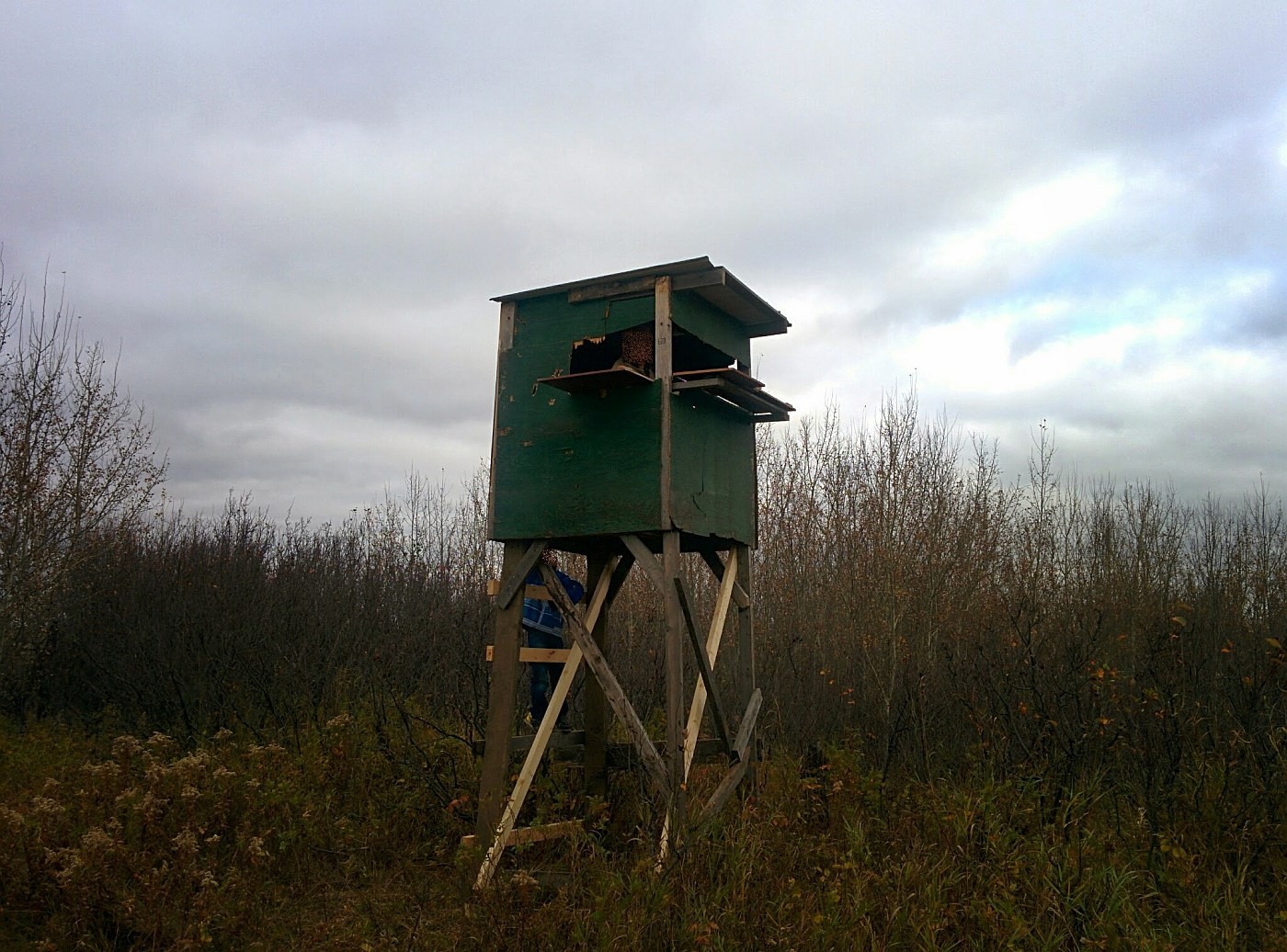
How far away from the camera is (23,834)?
20.3 ft

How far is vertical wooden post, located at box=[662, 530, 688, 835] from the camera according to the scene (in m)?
6.09

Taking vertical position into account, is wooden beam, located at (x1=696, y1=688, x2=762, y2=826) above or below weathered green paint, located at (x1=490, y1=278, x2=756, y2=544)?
below

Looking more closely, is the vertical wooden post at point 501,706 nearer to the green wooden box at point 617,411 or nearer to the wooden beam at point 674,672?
the green wooden box at point 617,411

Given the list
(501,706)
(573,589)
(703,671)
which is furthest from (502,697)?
(703,671)

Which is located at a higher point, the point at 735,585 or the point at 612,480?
the point at 612,480

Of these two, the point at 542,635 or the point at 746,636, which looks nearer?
the point at 746,636

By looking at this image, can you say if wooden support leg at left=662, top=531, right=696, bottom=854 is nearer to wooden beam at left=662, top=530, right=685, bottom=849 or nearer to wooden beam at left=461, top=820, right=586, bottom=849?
wooden beam at left=662, top=530, right=685, bottom=849

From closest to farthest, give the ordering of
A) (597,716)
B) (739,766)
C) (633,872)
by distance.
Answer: (633,872), (739,766), (597,716)

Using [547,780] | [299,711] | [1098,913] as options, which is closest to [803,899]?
[1098,913]

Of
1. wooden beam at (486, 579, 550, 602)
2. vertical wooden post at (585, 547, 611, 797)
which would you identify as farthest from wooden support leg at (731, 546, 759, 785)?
wooden beam at (486, 579, 550, 602)

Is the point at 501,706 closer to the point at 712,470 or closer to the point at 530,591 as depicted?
the point at 530,591

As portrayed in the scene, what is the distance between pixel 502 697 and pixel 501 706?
0.20 ft

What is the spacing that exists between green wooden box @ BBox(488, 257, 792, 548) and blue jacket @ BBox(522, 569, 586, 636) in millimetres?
381

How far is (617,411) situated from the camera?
6609 mm
